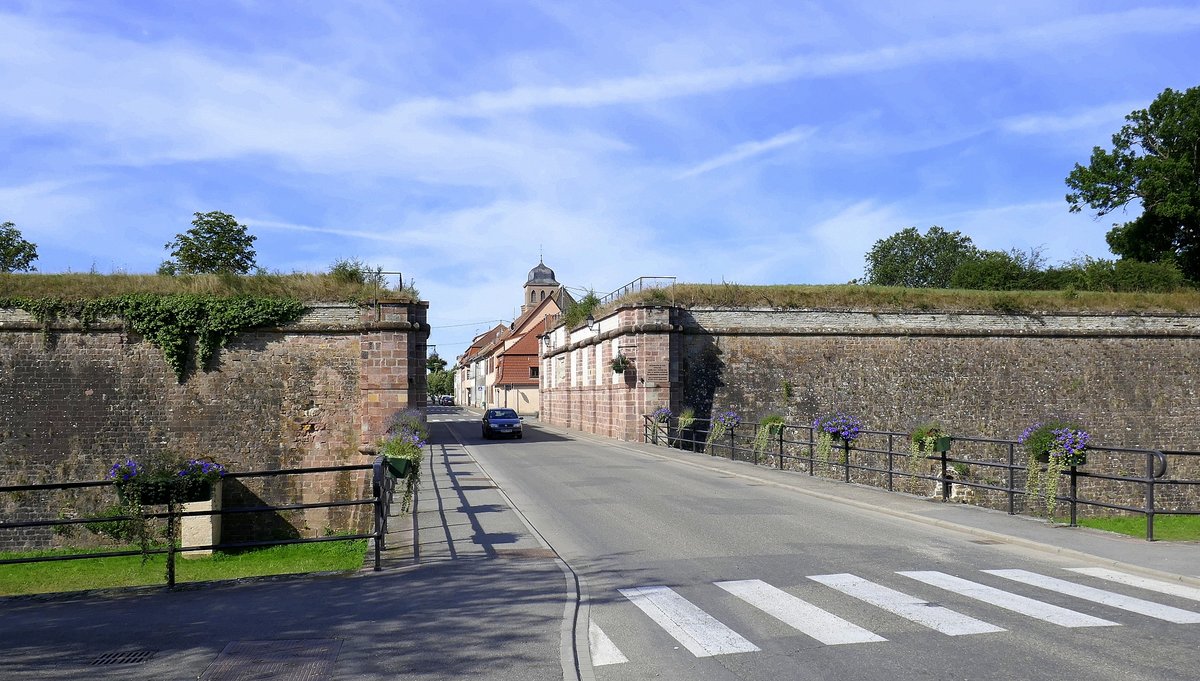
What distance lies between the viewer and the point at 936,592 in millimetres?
7848

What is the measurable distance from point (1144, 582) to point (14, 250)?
228 feet

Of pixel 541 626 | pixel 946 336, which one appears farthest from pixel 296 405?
pixel 946 336

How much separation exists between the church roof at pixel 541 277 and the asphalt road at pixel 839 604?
113 meters

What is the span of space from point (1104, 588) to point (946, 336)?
2470cm

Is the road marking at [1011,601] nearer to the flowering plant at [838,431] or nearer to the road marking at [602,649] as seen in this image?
the road marking at [602,649]

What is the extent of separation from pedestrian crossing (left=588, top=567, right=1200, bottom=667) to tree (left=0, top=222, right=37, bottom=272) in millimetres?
63790

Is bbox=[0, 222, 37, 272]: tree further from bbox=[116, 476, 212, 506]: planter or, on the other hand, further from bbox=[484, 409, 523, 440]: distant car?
bbox=[116, 476, 212, 506]: planter

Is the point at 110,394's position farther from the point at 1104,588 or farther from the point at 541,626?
the point at 1104,588

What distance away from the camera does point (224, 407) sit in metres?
23.7

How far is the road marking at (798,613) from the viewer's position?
6.40 m

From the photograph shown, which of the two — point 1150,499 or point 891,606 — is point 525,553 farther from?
point 1150,499

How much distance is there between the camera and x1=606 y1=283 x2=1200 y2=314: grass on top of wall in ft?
101

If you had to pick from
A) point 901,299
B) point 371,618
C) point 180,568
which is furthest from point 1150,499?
point 901,299

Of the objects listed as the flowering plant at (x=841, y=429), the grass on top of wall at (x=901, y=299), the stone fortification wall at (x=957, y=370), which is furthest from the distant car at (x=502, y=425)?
the flowering plant at (x=841, y=429)
